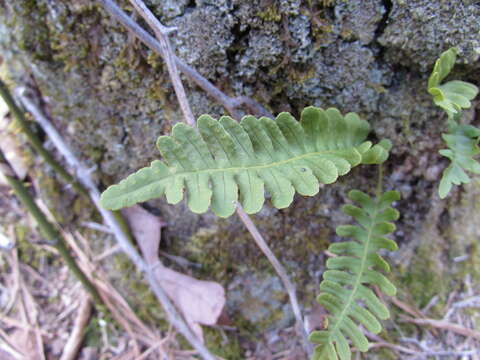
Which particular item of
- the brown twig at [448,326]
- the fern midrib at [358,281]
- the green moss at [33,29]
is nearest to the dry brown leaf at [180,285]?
the fern midrib at [358,281]

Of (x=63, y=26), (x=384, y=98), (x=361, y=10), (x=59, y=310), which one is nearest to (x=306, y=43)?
(x=361, y=10)

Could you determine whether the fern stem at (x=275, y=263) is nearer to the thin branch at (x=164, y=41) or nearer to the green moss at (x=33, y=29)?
the thin branch at (x=164, y=41)

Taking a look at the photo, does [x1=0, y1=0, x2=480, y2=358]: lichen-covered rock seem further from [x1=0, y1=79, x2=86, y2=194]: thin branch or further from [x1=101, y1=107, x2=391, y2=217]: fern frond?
[x1=101, y1=107, x2=391, y2=217]: fern frond

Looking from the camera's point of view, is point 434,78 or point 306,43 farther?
point 306,43

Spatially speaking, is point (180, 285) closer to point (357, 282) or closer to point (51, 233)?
point (51, 233)

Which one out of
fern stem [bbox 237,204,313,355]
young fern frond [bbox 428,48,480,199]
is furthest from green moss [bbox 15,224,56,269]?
young fern frond [bbox 428,48,480,199]

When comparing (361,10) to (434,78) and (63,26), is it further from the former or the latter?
(63,26)

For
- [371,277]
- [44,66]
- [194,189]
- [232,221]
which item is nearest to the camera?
[194,189]
